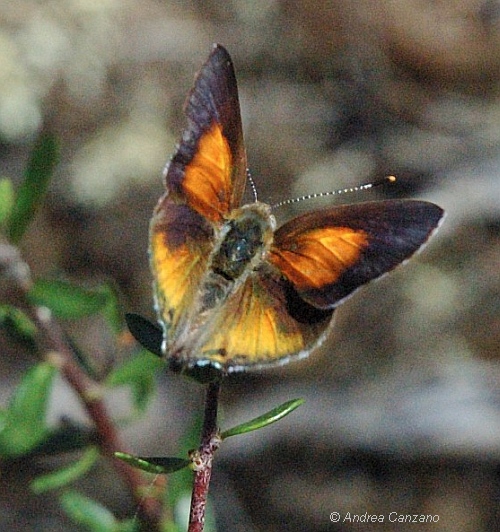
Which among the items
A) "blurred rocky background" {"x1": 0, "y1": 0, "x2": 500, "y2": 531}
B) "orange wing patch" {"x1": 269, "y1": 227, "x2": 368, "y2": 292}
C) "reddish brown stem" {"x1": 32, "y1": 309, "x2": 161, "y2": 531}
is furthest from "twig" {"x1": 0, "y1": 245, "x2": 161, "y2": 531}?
"blurred rocky background" {"x1": 0, "y1": 0, "x2": 500, "y2": 531}

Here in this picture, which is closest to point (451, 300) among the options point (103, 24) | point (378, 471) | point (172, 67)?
point (378, 471)

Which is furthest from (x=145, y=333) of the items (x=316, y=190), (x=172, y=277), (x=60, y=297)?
(x=316, y=190)

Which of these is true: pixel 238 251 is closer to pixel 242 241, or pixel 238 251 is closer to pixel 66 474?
pixel 242 241

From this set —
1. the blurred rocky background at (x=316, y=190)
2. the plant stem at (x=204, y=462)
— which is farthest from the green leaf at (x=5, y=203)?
the blurred rocky background at (x=316, y=190)

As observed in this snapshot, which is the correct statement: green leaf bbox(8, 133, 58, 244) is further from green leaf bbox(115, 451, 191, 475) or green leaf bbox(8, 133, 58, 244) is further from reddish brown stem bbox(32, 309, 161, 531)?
green leaf bbox(115, 451, 191, 475)

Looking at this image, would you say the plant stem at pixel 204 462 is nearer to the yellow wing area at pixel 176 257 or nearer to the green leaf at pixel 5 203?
the yellow wing area at pixel 176 257

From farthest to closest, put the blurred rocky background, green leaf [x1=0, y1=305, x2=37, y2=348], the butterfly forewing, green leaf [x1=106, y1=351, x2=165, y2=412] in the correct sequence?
the blurred rocky background < green leaf [x1=106, y1=351, x2=165, y2=412] < green leaf [x1=0, y1=305, x2=37, y2=348] < the butterfly forewing
